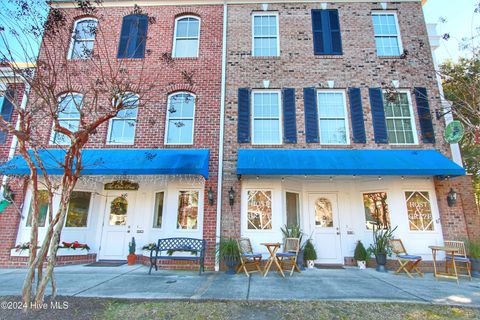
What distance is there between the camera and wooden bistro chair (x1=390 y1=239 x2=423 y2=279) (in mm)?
6926

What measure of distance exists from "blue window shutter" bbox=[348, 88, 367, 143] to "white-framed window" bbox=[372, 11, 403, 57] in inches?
80.5

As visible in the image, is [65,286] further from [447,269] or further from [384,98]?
[384,98]

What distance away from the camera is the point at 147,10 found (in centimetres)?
1012

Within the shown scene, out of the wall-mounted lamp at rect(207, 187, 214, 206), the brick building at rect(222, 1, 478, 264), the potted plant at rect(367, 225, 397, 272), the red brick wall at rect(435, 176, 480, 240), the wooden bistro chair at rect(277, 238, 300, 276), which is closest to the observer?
the wooden bistro chair at rect(277, 238, 300, 276)

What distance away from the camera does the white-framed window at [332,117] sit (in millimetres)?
8680

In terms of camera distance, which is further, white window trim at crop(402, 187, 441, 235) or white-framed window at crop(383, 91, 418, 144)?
white-framed window at crop(383, 91, 418, 144)

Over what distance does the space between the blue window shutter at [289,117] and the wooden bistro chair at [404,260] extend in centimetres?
447

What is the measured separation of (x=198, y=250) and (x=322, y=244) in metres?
4.19

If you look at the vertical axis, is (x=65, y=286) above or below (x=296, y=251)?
below

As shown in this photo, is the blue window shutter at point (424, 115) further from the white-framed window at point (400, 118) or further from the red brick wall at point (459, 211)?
the red brick wall at point (459, 211)

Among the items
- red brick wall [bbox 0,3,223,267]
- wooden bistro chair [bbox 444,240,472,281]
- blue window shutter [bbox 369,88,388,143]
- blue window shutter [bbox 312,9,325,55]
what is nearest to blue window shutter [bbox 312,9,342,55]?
blue window shutter [bbox 312,9,325,55]

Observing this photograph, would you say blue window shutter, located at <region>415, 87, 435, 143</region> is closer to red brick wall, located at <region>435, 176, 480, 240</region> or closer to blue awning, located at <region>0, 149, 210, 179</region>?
red brick wall, located at <region>435, 176, 480, 240</region>

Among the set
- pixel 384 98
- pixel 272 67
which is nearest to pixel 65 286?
pixel 272 67

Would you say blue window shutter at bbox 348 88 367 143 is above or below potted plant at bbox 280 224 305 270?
above
